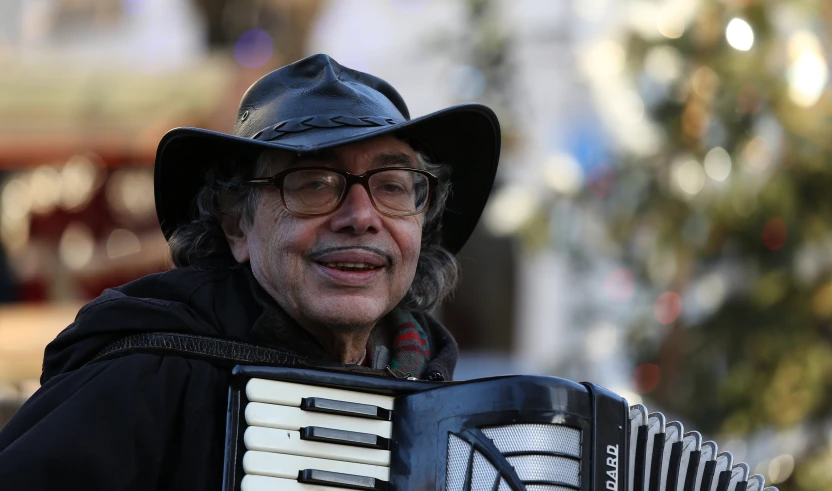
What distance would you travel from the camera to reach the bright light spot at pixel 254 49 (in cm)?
938

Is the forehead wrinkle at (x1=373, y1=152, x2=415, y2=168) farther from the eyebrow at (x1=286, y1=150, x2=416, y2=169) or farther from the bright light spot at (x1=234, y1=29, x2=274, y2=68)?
the bright light spot at (x1=234, y1=29, x2=274, y2=68)

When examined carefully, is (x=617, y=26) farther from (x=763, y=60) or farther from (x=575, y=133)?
(x=575, y=133)

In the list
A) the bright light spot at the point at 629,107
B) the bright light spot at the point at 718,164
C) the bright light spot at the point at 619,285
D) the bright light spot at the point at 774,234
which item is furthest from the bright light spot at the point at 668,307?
the bright light spot at the point at 629,107

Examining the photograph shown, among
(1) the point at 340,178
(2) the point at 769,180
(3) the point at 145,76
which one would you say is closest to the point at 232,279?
(1) the point at 340,178

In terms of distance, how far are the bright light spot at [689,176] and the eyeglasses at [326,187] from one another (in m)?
3.54

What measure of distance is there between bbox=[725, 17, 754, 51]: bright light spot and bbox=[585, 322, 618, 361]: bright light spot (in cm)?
164

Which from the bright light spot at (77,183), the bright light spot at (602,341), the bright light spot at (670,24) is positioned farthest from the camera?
the bright light spot at (77,183)

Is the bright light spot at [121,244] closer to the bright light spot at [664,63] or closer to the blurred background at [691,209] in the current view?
the blurred background at [691,209]

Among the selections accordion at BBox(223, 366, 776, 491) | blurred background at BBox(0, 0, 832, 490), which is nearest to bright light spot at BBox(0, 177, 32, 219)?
blurred background at BBox(0, 0, 832, 490)

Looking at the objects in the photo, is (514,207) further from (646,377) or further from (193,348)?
(193,348)

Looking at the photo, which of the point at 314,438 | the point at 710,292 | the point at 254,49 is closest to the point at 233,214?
the point at 314,438

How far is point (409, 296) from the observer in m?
2.68

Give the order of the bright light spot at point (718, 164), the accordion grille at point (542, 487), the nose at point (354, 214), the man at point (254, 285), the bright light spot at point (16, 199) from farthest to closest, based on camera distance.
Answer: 1. the bright light spot at point (16, 199)
2. the bright light spot at point (718, 164)
3. the nose at point (354, 214)
4. the man at point (254, 285)
5. the accordion grille at point (542, 487)

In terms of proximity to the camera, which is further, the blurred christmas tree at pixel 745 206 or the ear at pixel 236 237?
the blurred christmas tree at pixel 745 206
